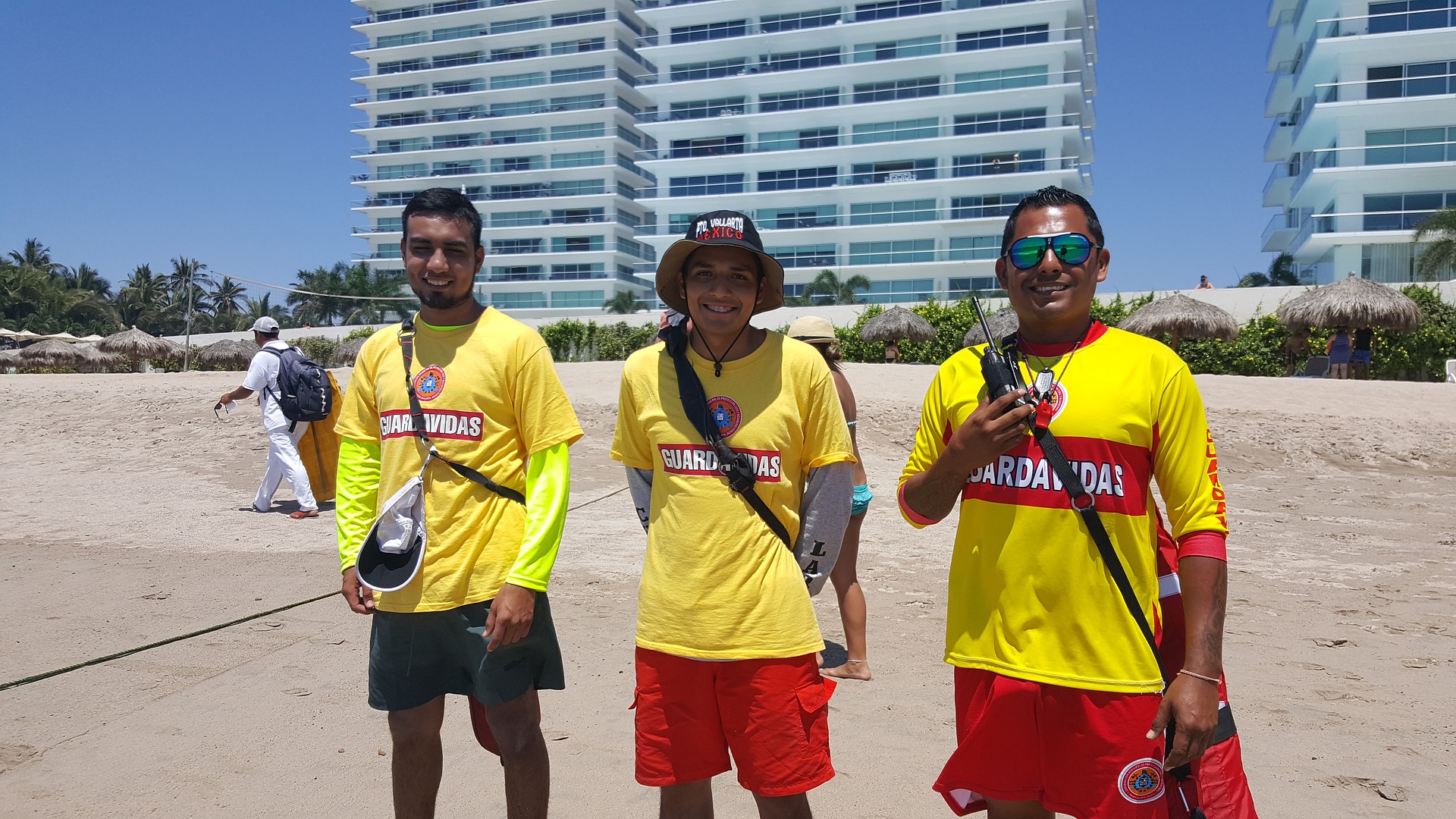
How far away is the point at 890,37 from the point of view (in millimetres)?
55469

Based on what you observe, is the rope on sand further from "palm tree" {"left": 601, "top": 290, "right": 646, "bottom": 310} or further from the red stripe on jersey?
"palm tree" {"left": 601, "top": 290, "right": 646, "bottom": 310}

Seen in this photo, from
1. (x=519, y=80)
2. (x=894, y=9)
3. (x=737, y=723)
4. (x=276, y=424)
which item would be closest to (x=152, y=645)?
(x=737, y=723)

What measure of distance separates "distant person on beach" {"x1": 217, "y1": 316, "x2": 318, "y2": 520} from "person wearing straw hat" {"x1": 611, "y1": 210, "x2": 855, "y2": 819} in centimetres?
763

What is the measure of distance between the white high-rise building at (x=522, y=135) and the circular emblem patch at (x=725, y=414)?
60.6m

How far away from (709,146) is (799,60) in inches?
310

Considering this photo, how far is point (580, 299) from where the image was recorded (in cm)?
6312

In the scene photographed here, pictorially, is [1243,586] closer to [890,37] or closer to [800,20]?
[890,37]

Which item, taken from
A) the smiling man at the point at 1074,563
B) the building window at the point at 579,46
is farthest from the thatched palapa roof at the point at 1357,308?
the building window at the point at 579,46

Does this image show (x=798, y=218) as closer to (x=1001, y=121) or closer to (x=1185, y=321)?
(x=1001, y=121)

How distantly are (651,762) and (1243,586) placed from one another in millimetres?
5980

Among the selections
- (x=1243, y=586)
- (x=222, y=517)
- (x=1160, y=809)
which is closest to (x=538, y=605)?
(x=1160, y=809)

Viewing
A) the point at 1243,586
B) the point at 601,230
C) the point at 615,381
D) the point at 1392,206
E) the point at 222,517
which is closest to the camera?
the point at 1243,586

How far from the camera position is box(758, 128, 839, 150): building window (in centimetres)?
5609

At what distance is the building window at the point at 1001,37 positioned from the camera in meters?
51.8
